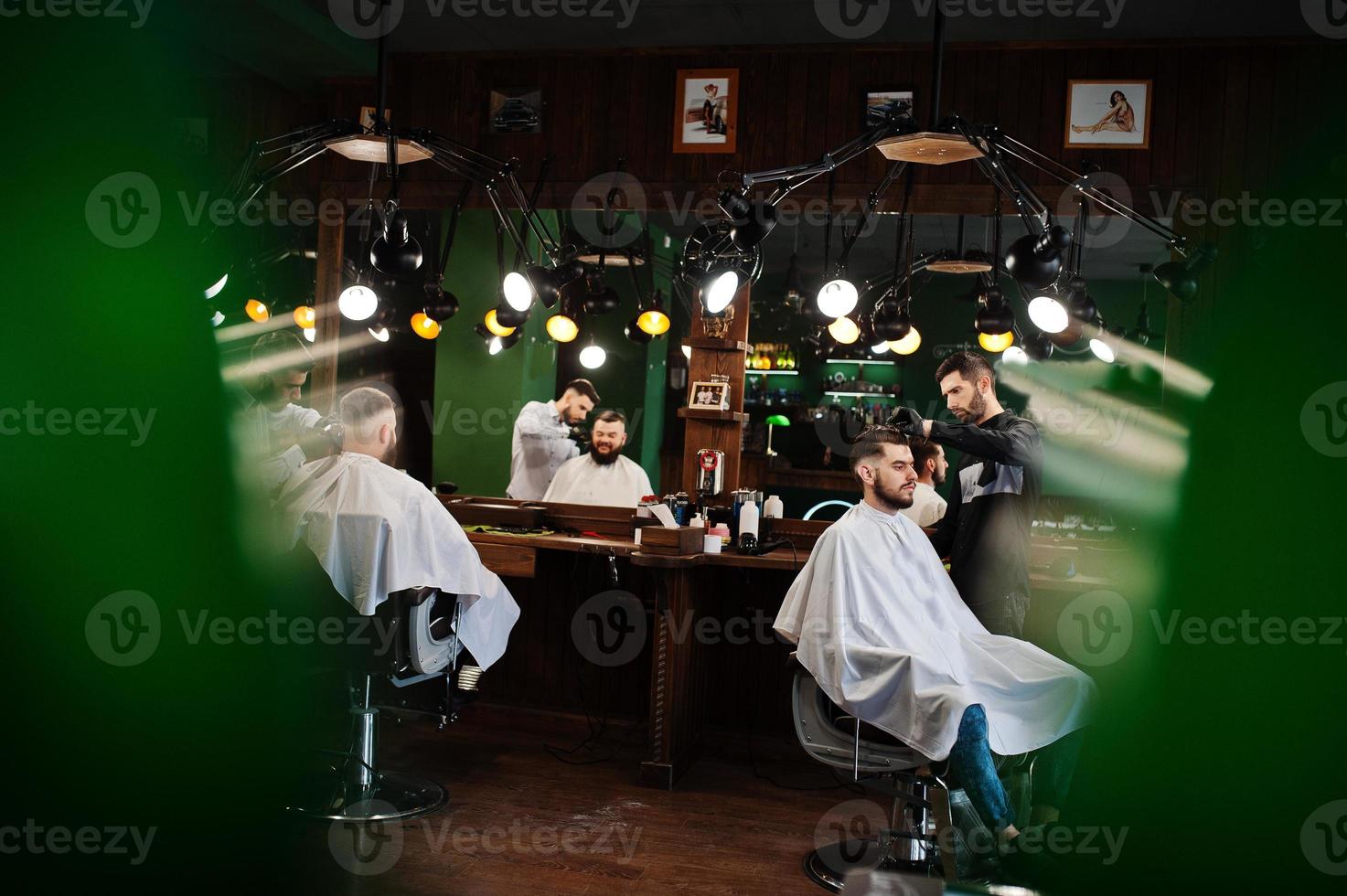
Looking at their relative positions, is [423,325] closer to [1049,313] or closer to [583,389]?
[583,389]

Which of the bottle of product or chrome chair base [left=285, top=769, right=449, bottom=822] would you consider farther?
the bottle of product

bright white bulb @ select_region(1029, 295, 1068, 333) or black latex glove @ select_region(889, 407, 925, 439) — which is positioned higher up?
bright white bulb @ select_region(1029, 295, 1068, 333)

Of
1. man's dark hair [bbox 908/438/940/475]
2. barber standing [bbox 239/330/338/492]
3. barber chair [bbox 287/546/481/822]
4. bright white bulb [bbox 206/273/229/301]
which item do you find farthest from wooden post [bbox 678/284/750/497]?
bright white bulb [bbox 206/273/229/301]

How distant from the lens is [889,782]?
9.68 ft

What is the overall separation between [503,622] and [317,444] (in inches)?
33.2

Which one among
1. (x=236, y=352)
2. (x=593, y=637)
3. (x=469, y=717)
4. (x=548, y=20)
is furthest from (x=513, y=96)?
(x=236, y=352)

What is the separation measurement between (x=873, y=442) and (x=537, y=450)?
2.31 meters

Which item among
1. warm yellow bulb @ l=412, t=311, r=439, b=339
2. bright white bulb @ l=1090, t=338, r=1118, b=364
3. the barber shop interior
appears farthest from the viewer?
bright white bulb @ l=1090, t=338, r=1118, b=364

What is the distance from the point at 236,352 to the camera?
69 cm

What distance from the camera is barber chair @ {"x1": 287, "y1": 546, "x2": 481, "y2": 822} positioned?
3125 mm

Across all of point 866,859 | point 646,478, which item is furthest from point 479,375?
point 866,859

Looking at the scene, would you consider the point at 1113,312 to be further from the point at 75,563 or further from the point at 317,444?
the point at 75,563

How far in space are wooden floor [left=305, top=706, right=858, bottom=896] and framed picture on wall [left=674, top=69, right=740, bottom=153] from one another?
2.45 m

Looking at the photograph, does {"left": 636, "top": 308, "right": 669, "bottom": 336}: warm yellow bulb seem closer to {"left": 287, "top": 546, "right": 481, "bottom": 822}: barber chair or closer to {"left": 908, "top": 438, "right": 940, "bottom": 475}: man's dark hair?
{"left": 908, "top": 438, "right": 940, "bottom": 475}: man's dark hair
